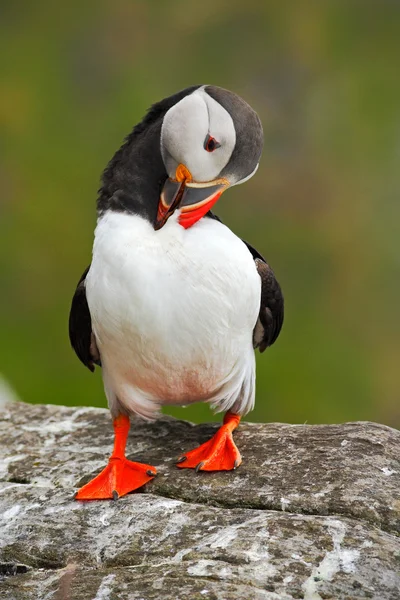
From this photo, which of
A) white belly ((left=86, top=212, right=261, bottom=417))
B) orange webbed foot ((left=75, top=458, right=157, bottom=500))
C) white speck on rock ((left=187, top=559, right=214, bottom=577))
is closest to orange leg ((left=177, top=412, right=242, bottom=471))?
orange webbed foot ((left=75, top=458, right=157, bottom=500))

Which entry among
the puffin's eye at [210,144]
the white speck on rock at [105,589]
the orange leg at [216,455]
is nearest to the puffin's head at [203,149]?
the puffin's eye at [210,144]

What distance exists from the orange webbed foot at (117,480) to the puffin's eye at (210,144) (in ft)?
4.05

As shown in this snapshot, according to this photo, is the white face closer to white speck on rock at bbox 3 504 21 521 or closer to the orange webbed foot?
the orange webbed foot

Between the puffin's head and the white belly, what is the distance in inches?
3.5

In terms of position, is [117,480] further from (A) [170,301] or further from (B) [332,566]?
(B) [332,566]

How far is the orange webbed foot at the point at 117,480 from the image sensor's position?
336 cm

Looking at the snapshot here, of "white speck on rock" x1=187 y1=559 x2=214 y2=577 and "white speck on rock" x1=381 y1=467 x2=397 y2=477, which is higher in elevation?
"white speck on rock" x1=381 y1=467 x2=397 y2=477

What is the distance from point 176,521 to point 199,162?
1.23 metres

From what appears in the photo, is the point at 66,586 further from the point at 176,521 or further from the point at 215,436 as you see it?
the point at 215,436

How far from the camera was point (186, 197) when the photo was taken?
10.7 ft

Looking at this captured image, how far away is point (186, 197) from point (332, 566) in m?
1.36

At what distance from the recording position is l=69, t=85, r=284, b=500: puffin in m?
3.16

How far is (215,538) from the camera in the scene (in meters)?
2.94

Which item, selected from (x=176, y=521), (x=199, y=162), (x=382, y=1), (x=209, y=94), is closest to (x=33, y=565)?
(x=176, y=521)
